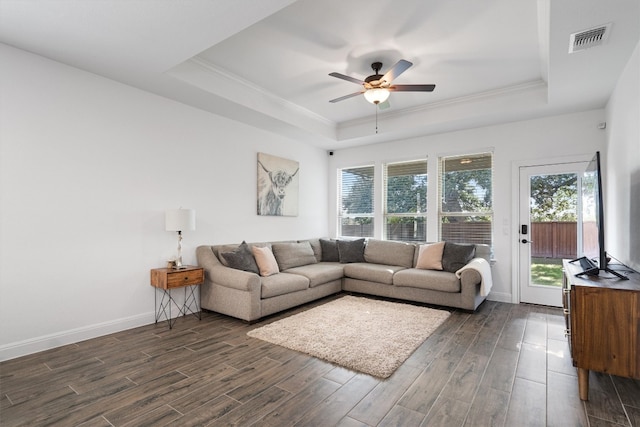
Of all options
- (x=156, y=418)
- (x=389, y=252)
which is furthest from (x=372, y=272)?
(x=156, y=418)

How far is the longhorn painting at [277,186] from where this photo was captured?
17.1 ft

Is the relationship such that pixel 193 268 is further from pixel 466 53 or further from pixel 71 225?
pixel 466 53

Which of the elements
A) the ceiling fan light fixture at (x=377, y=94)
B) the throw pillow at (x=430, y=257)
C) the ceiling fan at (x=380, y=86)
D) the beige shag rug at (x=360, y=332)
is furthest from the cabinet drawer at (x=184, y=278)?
the throw pillow at (x=430, y=257)

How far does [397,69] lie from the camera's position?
123 inches

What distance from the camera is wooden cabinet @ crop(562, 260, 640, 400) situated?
6.66 ft

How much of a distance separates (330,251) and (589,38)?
4.37 metres

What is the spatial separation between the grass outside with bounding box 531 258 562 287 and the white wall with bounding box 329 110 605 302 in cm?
31

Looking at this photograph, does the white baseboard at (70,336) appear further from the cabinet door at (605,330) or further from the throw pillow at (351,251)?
the cabinet door at (605,330)

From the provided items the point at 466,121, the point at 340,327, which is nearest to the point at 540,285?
the point at 466,121

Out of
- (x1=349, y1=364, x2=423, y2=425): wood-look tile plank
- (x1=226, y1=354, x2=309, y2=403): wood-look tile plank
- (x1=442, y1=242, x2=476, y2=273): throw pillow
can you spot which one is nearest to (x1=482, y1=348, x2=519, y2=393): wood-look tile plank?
(x1=349, y1=364, x2=423, y2=425): wood-look tile plank

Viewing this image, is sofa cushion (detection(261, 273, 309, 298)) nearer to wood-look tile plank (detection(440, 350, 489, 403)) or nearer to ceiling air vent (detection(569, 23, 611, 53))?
wood-look tile plank (detection(440, 350, 489, 403))

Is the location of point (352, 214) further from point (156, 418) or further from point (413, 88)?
point (156, 418)

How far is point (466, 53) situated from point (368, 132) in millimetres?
2316

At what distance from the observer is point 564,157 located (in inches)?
173
